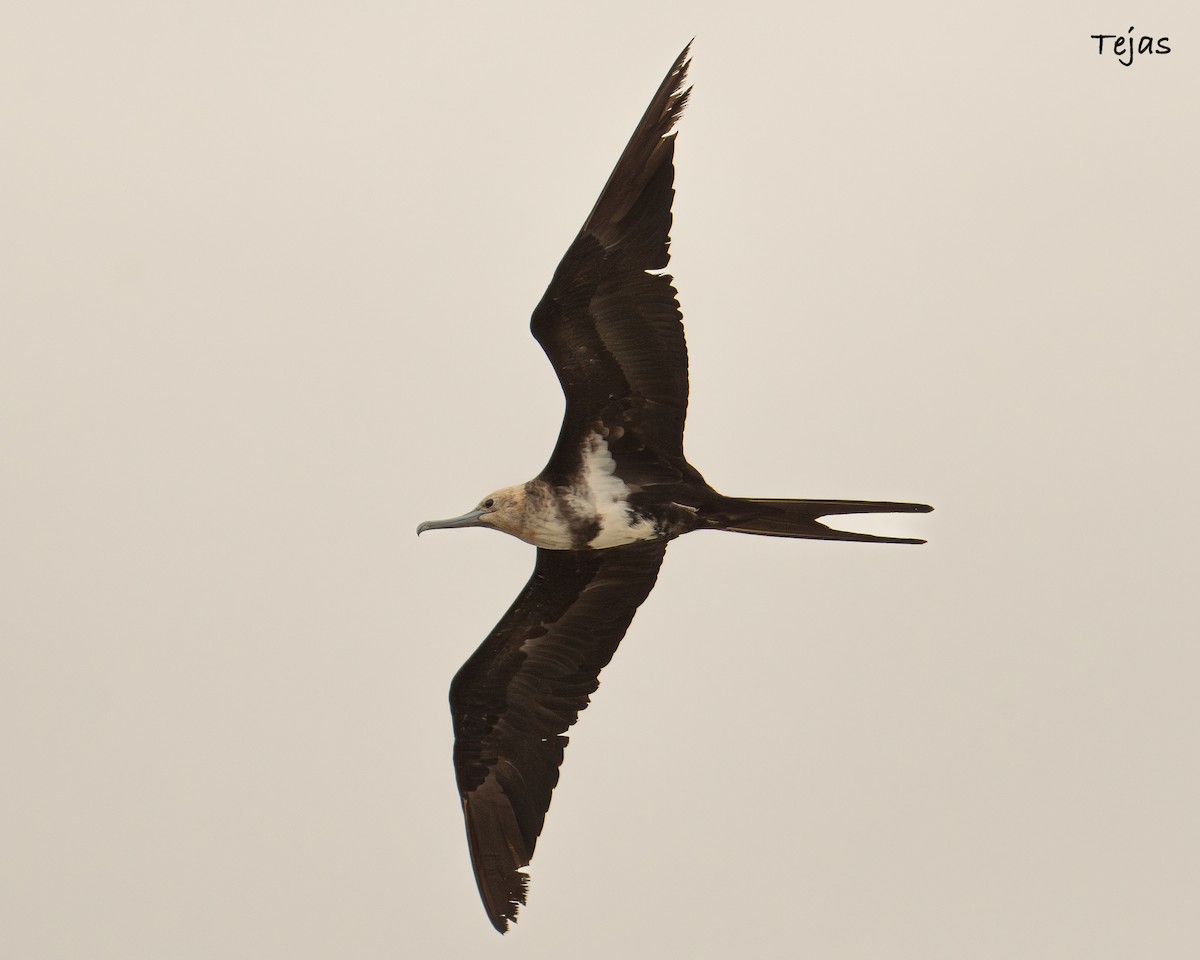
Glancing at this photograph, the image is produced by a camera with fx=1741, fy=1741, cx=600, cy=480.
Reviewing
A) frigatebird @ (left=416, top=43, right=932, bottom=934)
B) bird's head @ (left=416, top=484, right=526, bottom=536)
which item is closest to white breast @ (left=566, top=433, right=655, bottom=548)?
frigatebird @ (left=416, top=43, right=932, bottom=934)

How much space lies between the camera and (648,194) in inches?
255

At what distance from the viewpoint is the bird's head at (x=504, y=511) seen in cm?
740

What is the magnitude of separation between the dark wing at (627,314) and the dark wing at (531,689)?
64cm

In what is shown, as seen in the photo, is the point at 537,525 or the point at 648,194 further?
the point at 537,525

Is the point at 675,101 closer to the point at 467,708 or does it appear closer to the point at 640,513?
the point at 640,513

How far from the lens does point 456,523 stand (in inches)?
298

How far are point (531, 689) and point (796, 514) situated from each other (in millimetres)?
1578

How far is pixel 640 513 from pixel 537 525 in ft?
1.56

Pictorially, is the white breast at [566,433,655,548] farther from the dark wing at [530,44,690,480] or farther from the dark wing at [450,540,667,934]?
the dark wing at [450,540,667,934]

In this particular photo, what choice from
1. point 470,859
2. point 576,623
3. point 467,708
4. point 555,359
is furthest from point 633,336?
point 470,859

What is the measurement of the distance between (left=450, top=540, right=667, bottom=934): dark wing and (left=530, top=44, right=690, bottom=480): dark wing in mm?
636

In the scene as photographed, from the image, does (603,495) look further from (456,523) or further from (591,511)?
(456,523)

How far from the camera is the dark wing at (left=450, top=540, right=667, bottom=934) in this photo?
25.2ft

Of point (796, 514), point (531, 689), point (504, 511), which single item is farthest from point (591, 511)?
point (531, 689)
